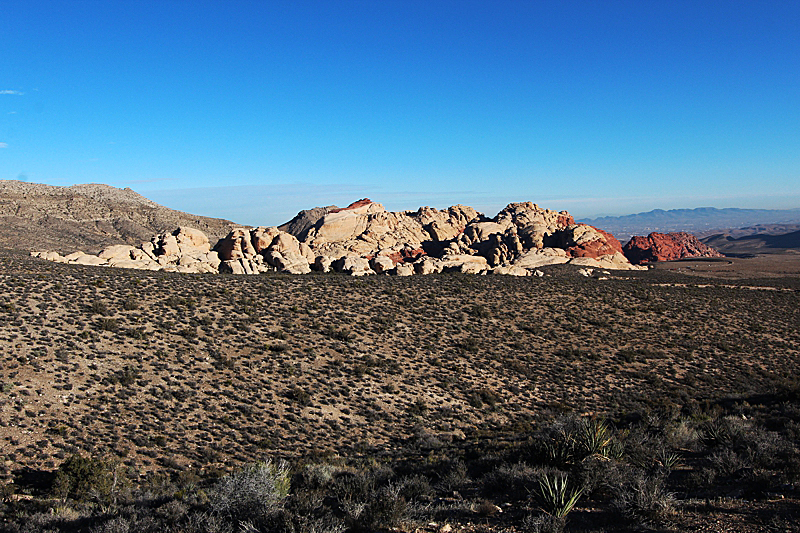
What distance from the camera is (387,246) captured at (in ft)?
248

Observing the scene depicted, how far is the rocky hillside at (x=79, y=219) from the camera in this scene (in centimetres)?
5712

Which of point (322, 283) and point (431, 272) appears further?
point (431, 272)

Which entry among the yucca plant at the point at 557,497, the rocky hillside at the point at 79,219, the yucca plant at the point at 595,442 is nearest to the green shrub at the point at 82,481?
the yucca plant at the point at 557,497

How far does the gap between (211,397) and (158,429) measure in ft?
8.83

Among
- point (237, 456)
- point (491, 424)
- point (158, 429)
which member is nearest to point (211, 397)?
point (158, 429)

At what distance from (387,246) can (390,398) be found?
56988 mm

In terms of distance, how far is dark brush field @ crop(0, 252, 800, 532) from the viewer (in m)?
8.16

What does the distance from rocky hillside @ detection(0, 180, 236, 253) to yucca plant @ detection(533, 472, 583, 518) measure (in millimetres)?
58611

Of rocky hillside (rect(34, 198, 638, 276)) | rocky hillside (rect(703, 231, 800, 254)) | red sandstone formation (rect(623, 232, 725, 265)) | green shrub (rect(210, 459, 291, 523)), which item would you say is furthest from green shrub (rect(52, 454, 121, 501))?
rocky hillside (rect(703, 231, 800, 254))

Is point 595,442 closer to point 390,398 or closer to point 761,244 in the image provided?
point 390,398

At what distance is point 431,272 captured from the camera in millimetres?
50594

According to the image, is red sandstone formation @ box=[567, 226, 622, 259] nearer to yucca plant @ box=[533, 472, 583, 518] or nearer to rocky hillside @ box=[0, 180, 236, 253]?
rocky hillside @ box=[0, 180, 236, 253]

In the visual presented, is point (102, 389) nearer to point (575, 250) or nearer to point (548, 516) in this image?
point (548, 516)

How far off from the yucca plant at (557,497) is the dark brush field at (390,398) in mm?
206
